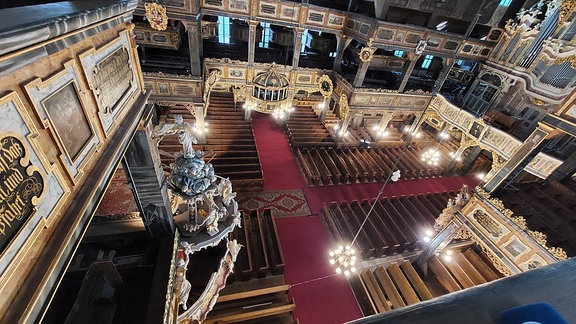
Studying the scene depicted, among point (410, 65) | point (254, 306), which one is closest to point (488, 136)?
point (410, 65)

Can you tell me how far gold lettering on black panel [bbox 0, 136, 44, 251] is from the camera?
1.56 metres

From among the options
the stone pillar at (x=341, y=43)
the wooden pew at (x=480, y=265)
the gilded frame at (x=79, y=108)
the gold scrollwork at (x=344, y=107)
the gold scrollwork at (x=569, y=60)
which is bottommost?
the wooden pew at (x=480, y=265)

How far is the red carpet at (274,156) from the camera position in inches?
496

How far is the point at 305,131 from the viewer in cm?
1605

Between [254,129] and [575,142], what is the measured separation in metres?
16.5

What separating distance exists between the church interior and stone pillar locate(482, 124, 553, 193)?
1.7 inches

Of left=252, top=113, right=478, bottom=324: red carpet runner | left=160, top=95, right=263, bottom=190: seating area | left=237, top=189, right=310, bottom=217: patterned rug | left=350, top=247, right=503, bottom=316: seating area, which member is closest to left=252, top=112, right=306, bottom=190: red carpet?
left=252, top=113, right=478, bottom=324: red carpet runner

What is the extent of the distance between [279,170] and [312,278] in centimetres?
626

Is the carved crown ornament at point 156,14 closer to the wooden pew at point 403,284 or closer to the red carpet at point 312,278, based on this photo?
the red carpet at point 312,278

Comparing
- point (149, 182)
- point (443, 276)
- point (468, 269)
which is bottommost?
point (468, 269)

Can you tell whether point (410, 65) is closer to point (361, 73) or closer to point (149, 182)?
point (361, 73)

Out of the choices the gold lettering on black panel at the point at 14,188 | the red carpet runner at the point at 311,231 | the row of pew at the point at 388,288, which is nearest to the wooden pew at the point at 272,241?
the red carpet runner at the point at 311,231

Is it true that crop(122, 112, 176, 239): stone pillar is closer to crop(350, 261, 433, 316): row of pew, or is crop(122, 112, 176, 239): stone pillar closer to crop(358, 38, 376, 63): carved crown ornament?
crop(350, 261, 433, 316): row of pew

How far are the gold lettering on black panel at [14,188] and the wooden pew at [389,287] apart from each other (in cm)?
913
